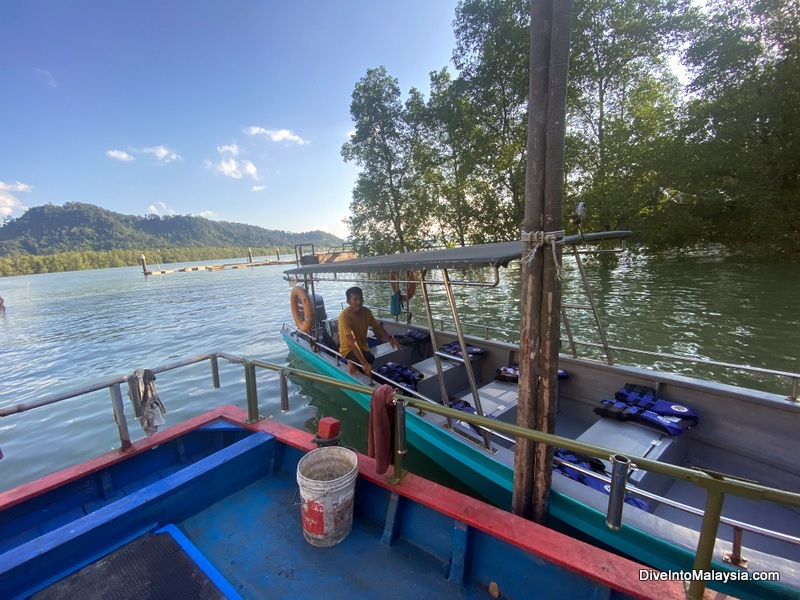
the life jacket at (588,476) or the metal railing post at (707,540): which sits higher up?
the metal railing post at (707,540)

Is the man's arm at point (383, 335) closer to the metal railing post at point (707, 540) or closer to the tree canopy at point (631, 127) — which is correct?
the metal railing post at point (707, 540)

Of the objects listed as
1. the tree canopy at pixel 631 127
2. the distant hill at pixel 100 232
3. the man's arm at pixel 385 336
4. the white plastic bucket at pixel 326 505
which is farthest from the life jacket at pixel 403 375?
the distant hill at pixel 100 232

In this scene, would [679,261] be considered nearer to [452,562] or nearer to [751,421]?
[751,421]

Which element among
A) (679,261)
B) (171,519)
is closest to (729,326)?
(171,519)

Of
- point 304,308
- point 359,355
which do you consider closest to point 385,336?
point 359,355

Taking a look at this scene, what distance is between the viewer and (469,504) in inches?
88.5

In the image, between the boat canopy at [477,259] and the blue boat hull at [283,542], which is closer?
the blue boat hull at [283,542]

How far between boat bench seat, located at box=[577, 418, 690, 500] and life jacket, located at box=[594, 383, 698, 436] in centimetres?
8

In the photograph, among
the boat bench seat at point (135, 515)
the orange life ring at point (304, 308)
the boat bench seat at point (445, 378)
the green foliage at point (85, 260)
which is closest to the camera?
the boat bench seat at point (135, 515)

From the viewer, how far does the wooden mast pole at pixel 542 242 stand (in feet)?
6.32

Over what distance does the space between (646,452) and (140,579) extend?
3865mm

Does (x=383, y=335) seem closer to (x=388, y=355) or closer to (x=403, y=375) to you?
(x=388, y=355)

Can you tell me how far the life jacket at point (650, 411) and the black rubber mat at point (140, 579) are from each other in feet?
12.1

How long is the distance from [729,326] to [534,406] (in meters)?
10.2
